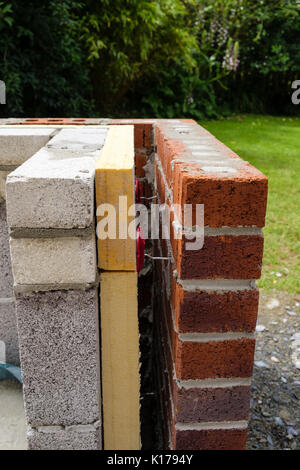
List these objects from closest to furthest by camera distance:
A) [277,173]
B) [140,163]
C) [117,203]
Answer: [117,203] → [140,163] → [277,173]

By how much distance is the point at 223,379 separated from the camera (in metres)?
1.14

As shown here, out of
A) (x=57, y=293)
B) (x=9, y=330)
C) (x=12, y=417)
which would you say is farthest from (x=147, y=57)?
(x=57, y=293)

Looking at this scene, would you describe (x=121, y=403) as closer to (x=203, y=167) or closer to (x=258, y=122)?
(x=203, y=167)

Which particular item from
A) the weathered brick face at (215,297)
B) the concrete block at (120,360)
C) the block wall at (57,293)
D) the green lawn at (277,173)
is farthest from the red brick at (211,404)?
the green lawn at (277,173)

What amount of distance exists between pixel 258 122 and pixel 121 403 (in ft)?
36.4

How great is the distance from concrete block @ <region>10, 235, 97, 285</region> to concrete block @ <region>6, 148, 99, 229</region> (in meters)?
0.04

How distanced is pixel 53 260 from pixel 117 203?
17 centimetres

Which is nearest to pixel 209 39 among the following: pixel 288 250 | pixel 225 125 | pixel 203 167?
pixel 225 125

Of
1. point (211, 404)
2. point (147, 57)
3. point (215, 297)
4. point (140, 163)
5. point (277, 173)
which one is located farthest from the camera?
point (147, 57)

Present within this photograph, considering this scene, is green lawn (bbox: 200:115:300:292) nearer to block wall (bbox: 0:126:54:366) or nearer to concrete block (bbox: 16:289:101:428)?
block wall (bbox: 0:126:54:366)

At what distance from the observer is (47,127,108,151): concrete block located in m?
1.14

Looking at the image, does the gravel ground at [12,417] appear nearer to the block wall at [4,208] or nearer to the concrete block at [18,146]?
the block wall at [4,208]

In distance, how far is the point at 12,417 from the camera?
1414 millimetres

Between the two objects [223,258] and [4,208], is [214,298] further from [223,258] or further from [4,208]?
[4,208]
